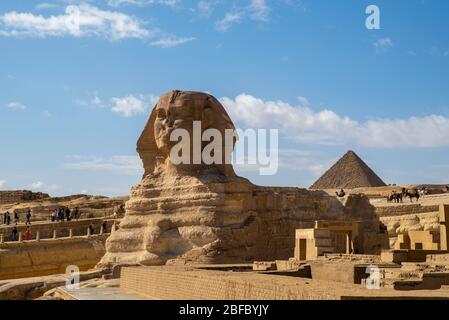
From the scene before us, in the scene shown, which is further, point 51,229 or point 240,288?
point 51,229

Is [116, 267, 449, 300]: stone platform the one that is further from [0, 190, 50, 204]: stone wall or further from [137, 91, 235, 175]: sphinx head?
[0, 190, 50, 204]: stone wall

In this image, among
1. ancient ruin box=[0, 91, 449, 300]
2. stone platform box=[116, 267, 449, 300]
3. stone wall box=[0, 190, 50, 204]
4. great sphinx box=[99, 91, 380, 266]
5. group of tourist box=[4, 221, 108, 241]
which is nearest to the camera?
stone platform box=[116, 267, 449, 300]

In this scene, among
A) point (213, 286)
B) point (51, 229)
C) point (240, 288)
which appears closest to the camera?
point (240, 288)

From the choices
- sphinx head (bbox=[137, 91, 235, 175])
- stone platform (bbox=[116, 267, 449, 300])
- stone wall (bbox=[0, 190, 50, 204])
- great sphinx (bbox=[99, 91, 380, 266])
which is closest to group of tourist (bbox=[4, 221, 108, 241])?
great sphinx (bbox=[99, 91, 380, 266])

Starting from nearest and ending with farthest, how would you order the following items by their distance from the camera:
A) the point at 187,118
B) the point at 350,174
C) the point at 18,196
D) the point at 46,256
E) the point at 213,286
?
the point at 213,286 < the point at 187,118 < the point at 46,256 < the point at 350,174 < the point at 18,196

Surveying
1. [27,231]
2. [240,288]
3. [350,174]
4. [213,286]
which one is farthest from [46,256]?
[350,174]

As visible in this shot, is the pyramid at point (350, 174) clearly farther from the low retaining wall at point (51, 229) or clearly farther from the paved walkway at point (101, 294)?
the paved walkway at point (101, 294)

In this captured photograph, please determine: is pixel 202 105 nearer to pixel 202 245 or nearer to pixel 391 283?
pixel 202 245

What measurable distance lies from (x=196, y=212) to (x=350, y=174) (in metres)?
30.6

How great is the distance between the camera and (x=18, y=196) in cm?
5253

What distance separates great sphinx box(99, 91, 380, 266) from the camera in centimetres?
1870

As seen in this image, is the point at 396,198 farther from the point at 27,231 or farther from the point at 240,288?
the point at 240,288
